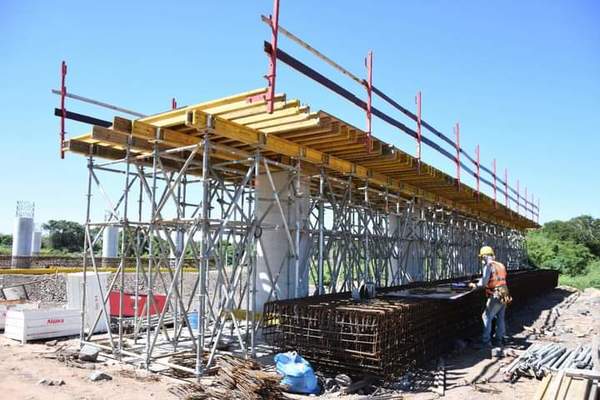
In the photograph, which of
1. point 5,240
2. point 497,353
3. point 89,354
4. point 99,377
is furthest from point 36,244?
point 497,353

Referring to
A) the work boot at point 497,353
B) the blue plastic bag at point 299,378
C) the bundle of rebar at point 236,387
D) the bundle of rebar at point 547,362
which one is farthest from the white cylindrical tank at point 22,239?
the bundle of rebar at point 547,362

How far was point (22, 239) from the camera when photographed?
33312mm

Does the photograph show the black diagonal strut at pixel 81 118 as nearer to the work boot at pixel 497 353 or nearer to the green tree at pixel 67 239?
the work boot at pixel 497 353

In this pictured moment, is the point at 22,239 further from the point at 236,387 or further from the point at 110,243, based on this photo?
the point at 236,387

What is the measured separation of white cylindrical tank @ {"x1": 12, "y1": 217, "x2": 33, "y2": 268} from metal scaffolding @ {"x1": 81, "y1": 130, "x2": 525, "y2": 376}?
23.9 metres

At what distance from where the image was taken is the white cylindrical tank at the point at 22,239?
108 ft

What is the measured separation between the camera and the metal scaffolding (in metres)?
8.33

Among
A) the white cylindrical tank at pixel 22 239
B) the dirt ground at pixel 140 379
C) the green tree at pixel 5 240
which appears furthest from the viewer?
the green tree at pixel 5 240

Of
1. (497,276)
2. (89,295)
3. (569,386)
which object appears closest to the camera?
(569,386)

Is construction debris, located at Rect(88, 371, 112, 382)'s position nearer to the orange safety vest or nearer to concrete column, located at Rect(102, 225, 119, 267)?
the orange safety vest

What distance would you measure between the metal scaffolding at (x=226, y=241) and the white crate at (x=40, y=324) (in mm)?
471

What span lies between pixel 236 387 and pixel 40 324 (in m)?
6.31

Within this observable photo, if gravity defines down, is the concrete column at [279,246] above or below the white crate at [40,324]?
above

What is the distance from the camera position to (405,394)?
684 cm
